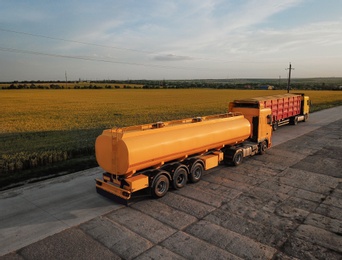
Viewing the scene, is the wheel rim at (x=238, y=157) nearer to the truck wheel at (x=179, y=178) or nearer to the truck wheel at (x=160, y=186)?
the truck wheel at (x=179, y=178)

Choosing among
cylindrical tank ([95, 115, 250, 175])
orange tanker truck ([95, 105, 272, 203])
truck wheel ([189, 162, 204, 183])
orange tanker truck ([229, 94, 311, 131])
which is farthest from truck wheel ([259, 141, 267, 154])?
truck wheel ([189, 162, 204, 183])

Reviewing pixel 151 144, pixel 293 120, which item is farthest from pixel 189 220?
pixel 293 120

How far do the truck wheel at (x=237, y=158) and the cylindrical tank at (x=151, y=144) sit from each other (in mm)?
1586

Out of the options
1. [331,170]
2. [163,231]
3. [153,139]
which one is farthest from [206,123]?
[331,170]

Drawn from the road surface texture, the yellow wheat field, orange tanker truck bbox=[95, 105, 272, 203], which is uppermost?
orange tanker truck bbox=[95, 105, 272, 203]

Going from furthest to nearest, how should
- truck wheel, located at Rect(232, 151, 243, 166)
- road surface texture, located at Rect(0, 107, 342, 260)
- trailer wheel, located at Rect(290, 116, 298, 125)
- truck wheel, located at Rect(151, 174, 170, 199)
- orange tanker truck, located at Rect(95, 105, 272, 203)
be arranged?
trailer wheel, located at Rect(290, 116, 298, 125) < truck wheel, located at Rect(232, 151, 243, 166) < truck wheel, located at Rect(151, 174, 170, 199) < orange tanker truck, located at Rect(95, 105, 272, 203) < road surface texture, located at Rect(0, 107, 342, 260)

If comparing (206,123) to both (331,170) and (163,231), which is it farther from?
(331,170)

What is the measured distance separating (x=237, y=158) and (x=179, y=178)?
3.89 meters

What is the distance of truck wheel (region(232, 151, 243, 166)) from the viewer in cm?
1277

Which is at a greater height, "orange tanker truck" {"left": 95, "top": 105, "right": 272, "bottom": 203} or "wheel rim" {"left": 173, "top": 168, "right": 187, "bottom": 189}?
"orange tanker truck" {"left": 95, "top": 105, "right": 272, "bottom": 203}

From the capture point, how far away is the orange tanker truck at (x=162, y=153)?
852 centimetres

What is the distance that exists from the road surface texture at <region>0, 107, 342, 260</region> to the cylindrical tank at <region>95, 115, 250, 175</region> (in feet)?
4.35

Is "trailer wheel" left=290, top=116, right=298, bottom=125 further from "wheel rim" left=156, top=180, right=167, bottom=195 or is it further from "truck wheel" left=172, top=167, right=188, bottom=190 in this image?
"wheel rim" left=156, top=180, right=167, bottom=195

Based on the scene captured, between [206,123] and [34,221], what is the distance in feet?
22.8
